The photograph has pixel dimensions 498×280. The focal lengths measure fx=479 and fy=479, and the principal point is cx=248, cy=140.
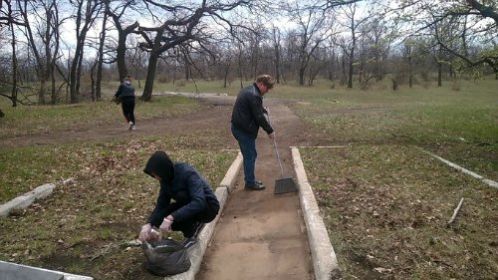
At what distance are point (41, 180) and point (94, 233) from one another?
3406 millimetres

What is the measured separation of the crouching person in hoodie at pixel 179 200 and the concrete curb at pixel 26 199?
10.5ft

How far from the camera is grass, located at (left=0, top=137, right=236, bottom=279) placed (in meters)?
5.38

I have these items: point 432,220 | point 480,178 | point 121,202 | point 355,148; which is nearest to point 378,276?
point 432,220

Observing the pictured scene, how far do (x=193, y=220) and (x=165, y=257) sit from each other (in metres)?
0.65

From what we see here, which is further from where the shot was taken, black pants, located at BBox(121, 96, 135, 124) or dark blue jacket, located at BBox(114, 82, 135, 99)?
black pants, located at BBox(121, 96, 135, 124)

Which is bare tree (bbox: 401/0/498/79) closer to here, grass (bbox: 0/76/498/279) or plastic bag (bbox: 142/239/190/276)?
grass (bbox: 0/76/498/279)

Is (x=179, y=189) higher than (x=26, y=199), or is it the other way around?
(x=179, y=189)

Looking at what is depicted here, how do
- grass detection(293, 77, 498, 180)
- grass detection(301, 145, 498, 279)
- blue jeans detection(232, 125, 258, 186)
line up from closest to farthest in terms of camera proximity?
grass detection(301, 145, 498, 279) < blue jeans detection(232, 125, 258, 186) < grass detection(293, 77, 498, 180)

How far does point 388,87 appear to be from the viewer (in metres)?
52.8

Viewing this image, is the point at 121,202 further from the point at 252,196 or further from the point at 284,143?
the point at 284,143

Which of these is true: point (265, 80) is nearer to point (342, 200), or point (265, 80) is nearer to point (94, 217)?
point (342, 200)

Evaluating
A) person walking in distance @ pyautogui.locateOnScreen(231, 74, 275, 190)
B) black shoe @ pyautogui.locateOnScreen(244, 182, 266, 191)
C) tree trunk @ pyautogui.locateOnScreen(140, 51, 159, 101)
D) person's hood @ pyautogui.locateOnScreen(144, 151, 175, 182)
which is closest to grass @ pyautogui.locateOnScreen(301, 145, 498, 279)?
black shoe @ pyautogui.locateOnScreen(244, 182, 266, 191)

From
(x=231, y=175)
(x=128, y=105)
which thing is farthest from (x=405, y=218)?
(x=128, y=105)

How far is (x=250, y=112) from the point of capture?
795 cm
